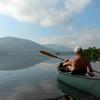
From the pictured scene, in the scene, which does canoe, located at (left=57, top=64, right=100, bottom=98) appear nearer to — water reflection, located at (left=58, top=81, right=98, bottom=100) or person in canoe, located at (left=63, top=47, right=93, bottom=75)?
water reflection, located at (left=58, top=81, right=98, bottom=100)

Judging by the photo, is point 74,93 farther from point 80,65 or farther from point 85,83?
point 80,65

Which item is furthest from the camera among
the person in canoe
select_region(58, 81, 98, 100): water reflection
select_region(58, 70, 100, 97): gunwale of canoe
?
the person in canoe

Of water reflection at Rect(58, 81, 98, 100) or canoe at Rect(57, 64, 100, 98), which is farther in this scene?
water reflection at Rect(58, 81, 98, 100)

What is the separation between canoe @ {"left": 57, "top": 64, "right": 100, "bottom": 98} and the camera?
53.6ft

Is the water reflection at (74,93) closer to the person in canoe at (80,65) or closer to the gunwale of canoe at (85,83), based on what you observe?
the gunwale of canoe at (85,83)

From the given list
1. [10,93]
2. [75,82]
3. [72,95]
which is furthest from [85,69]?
[10,93]

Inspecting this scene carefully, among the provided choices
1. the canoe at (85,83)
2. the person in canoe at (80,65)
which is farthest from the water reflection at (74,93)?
the person in canoe at (80,65)

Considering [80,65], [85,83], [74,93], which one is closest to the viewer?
[85,83]

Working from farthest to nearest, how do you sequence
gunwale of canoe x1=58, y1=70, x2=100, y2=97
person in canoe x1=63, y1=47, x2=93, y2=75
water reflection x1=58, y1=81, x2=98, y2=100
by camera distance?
person in canoe x1=63, y1=47, x2=93, y2=75, water reflection x1=58, y1=81, x2=98, y2=100, gunwale of canoe x1=58, y1=70, x2=100, y2=97

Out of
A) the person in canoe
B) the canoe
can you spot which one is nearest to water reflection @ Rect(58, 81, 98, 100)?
the canoe

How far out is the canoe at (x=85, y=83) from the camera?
1635cm

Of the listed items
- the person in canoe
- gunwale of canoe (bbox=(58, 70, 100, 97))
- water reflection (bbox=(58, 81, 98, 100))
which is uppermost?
the person in canoe

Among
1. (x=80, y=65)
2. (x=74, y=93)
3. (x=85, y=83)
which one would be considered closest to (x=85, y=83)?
(x=85, y=83)

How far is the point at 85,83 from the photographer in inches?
689
